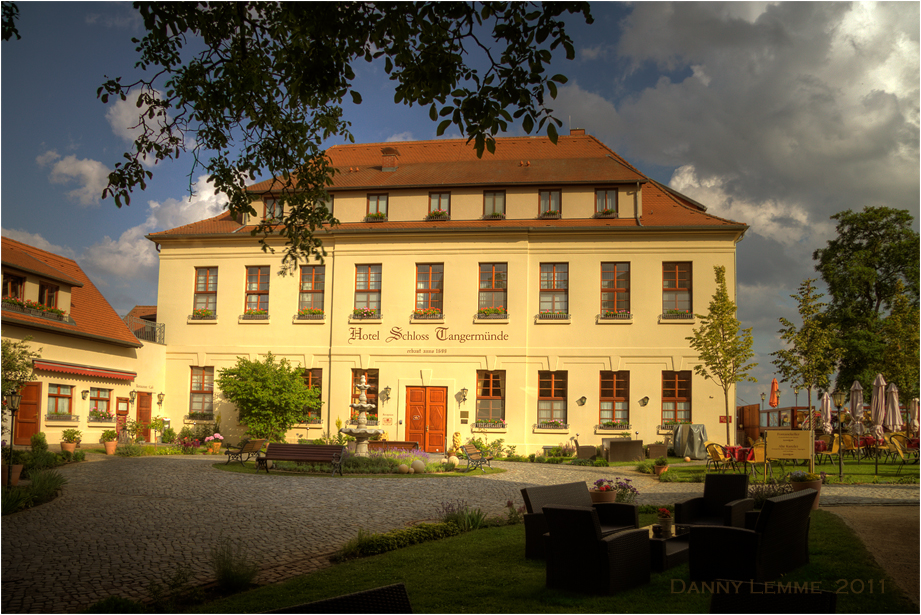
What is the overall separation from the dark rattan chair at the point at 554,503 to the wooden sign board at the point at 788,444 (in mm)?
7659

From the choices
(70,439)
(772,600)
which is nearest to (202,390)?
(70,439)

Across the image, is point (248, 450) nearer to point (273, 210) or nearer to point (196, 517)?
point (196, 517)

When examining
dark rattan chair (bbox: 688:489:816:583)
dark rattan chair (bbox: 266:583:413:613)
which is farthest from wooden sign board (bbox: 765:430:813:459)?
dark rattan chair (bbox: 266:583:413:613)

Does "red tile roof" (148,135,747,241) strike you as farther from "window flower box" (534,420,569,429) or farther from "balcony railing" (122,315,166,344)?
"window flower box" (534,420,569,429)

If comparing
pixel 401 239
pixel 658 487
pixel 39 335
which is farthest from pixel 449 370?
pixel 39 335

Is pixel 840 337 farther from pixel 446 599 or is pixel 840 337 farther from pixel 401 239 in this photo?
pixel 446 599

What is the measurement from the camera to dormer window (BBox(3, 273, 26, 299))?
20647mm

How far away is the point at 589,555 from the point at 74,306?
23524 mm

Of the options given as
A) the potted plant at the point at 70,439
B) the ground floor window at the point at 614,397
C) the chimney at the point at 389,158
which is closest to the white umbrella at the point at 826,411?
the ground floor window at the point at 614,397

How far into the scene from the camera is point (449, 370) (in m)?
25.9

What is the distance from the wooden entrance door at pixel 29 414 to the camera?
67.5 ft

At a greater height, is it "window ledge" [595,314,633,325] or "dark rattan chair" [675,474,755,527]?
"window ledge" [595,314,633,325]

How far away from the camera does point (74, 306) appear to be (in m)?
24.2

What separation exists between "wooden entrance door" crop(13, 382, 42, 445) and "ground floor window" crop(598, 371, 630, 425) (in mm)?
18515
